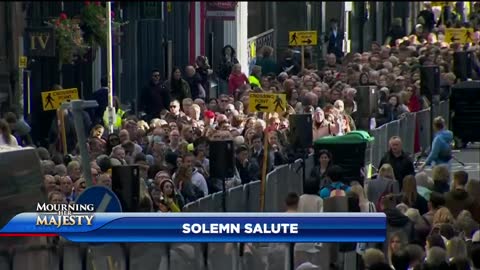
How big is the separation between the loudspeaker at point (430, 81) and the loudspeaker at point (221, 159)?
11.2 m

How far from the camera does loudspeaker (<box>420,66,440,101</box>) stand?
3372cm

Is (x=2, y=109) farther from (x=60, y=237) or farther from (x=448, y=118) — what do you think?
(x=60, y=237)

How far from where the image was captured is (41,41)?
3297cm

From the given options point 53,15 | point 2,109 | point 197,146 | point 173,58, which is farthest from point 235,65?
point 197,146

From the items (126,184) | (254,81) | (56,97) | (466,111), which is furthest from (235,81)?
(126,184)

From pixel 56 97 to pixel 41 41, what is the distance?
240 inches

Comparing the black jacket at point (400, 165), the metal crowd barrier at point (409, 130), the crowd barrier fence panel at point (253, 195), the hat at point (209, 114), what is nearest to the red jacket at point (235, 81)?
the metal crowd barrier at point (409, 130)

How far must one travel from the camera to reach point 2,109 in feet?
112

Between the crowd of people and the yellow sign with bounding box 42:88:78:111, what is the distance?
1.94 feet

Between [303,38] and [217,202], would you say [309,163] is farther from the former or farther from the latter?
[303,38]

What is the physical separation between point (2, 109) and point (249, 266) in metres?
19.7

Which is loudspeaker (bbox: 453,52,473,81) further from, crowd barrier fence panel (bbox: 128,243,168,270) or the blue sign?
crowd barrier fence panel (bbox: 128,243,168,270)

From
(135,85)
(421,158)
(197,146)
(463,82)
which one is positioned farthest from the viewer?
(135,85)

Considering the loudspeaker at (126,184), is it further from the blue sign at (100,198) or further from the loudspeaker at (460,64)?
the loudspeaker at (460,64)
